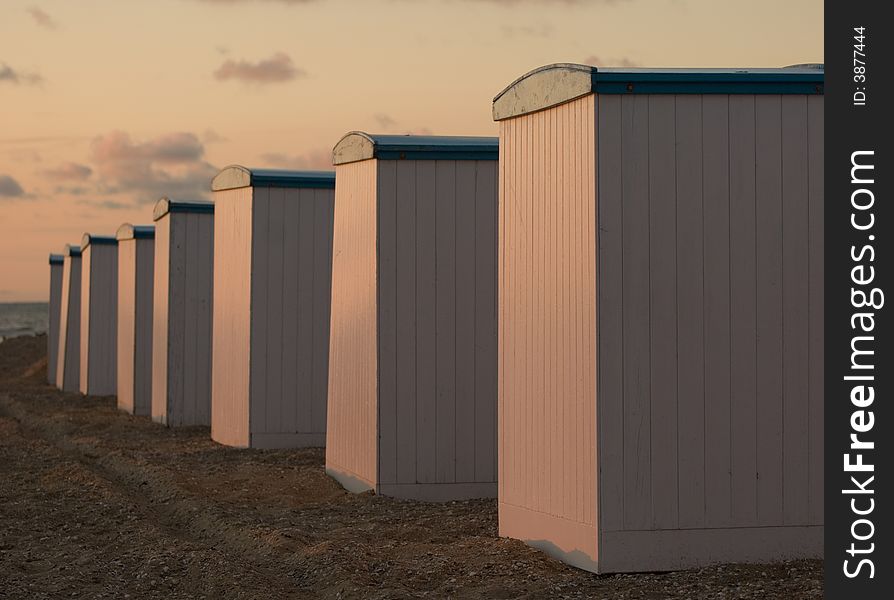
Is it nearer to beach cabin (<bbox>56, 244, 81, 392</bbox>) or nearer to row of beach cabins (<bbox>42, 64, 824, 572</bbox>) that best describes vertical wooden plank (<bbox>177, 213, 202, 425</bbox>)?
beach cabin (<bbox>56, 244, 81, 392</bbox>)

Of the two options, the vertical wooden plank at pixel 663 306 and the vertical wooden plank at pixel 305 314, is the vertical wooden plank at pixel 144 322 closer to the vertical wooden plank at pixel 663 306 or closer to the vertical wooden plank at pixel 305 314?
the vertical wooden plank at pixel 305 314

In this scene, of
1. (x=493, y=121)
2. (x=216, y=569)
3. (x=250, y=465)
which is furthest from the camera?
(x=250, y=465)

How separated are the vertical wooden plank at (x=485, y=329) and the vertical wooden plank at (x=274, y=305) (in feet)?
12.5

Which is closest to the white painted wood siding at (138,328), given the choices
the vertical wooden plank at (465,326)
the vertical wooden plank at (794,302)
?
the vertical wooden plank at (465,326)

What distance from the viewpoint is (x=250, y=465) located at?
11.7m

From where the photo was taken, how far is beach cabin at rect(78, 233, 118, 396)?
70.1 ft

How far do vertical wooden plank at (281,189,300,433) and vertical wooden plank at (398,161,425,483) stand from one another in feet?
11.3

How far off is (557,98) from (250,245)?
6673 mm

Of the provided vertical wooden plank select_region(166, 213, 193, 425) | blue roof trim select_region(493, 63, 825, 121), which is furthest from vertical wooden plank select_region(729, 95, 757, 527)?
vertical wooden plank select_region(166, 213, 193, 425)

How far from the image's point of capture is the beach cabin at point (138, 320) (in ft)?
59.1

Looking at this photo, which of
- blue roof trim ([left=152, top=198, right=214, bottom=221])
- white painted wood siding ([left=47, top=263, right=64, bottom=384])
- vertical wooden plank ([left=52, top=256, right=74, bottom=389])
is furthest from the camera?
white painted wood siding ([left=47, top=263, right=64, bottom=384])

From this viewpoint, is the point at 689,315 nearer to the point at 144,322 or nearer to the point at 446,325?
the point at 446,325
